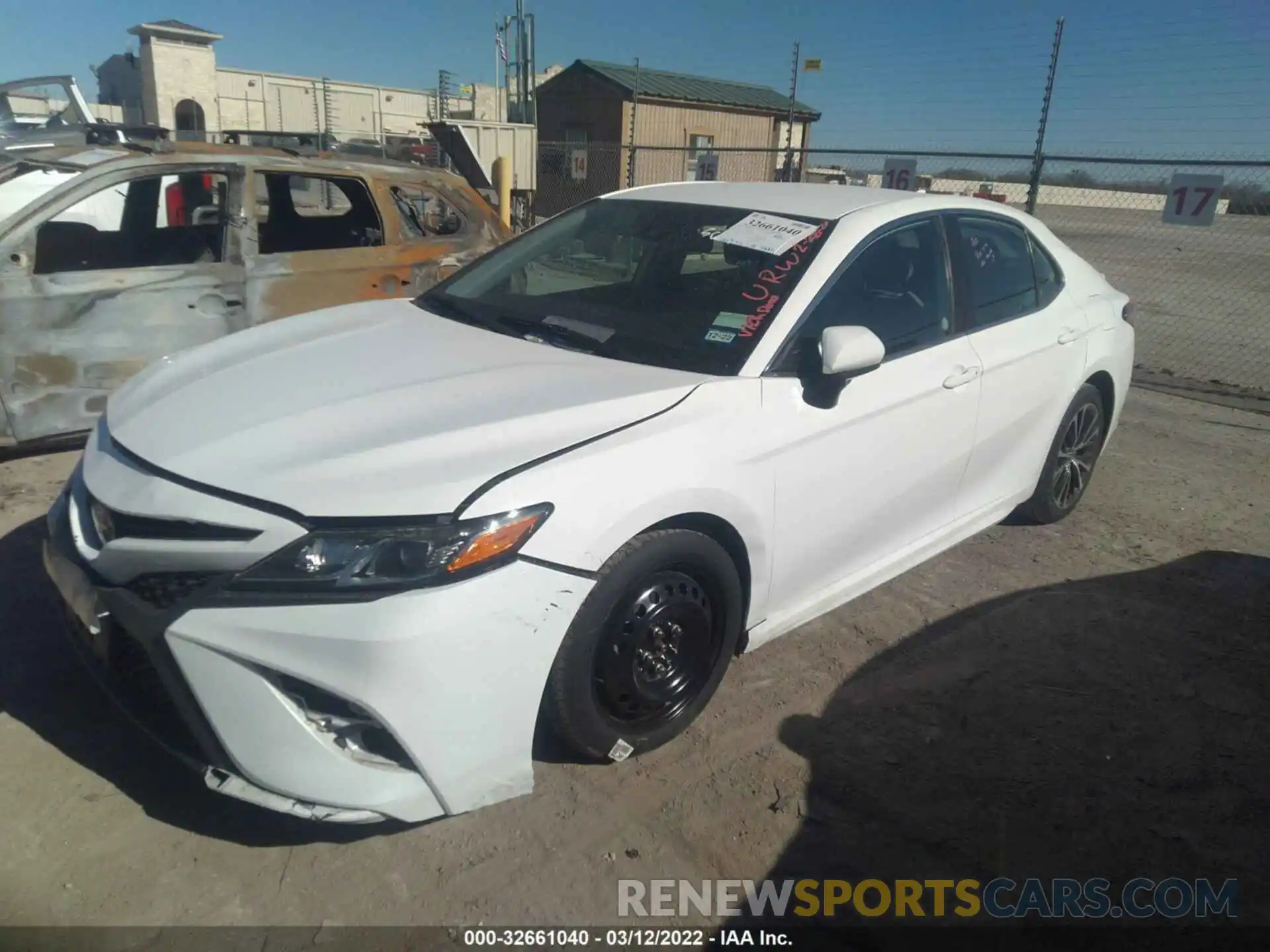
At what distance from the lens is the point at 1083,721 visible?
3137 millimetres

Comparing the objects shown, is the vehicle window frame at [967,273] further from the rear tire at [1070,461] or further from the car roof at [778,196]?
the rear tire at [1070,461]

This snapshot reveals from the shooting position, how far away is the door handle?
3.36 meters

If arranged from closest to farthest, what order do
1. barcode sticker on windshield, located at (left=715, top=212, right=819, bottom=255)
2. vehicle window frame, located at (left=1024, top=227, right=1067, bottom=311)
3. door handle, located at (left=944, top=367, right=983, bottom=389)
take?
1. barcode sticker on windshield, located at (left=715, top=212, right=819, bottom=255)
2. door handle, located at (left=944, top=367, right=983, bottom=389)
3. vehicle window frame, located at (left=1024, top=227, right=1067, bottom=311)

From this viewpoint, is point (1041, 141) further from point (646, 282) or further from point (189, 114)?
point (189, 114)

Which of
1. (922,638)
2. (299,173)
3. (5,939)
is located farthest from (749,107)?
(5,939)

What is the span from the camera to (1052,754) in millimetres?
2951

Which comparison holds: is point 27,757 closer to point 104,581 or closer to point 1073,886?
point 104,581

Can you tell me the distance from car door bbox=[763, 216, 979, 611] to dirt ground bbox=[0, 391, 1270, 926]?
468 mm

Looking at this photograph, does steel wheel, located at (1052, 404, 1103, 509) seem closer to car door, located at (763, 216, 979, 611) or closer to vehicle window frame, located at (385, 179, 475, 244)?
car door, located at (763, 216, 979, 611)

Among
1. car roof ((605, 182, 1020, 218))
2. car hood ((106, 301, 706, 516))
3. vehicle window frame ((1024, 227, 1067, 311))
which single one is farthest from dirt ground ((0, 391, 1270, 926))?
car roof ((605, 182, 1020, 218))

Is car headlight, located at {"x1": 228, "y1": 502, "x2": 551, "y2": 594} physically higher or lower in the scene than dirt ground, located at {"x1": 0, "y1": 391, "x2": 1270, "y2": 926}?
higher

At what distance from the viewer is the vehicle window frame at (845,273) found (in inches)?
112

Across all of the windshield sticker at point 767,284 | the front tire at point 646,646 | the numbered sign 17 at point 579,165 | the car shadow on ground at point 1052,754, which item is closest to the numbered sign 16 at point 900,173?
the numbered sign 17 at point 579,165

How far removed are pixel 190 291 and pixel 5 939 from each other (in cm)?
357
